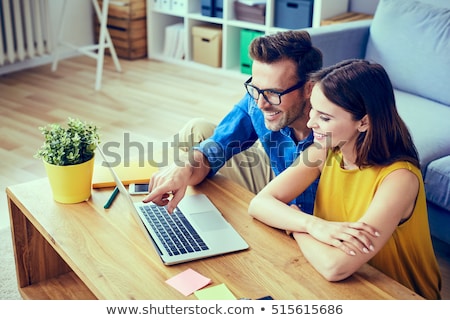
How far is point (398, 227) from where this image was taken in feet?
5.13

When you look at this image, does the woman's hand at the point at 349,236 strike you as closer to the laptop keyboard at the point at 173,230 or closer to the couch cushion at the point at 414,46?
the laptop keyboard at the point at 173,230

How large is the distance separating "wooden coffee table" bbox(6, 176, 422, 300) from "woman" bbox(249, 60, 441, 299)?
0.15 feet

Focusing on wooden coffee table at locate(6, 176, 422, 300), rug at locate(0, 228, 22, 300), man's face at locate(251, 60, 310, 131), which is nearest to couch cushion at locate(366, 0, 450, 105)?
man's face at locate(251, 60, 310, 131)

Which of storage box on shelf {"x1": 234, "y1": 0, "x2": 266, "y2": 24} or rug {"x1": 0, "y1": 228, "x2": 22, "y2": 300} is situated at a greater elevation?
storage box on shelf {"x1": 234, "y1": 0, "x2": 266, "y2": 24}

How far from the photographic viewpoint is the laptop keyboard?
5.05ft

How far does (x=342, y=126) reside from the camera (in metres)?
1.53

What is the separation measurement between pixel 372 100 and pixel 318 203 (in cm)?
35

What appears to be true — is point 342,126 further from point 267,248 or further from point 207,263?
point 207,263

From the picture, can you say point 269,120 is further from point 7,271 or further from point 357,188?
point 7,271

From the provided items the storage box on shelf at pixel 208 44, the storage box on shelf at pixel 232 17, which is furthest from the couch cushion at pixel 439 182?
the storage box on shelf at pixel 208 44

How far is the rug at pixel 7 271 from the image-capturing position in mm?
2037

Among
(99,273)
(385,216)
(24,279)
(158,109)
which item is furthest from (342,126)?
(158,109)

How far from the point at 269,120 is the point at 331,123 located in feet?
0.90

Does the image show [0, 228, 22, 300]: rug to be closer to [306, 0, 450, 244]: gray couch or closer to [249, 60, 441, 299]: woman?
[249, 60, 441, 299]: woman
